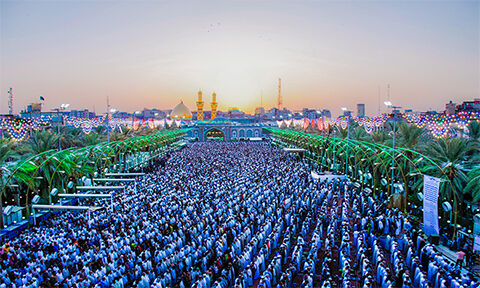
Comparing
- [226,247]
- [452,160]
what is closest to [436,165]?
[452,160]

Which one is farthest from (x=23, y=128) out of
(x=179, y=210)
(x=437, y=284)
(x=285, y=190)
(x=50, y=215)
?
(x=437, y=284)

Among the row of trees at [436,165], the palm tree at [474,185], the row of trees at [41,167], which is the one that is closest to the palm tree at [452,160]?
the row of trees at [436,165]

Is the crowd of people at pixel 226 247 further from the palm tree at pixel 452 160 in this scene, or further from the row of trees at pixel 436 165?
the palm tree at pixel 452 160

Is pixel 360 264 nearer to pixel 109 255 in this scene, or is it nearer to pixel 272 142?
pixel 109 255

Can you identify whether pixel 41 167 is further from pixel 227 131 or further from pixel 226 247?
pixel 227 131

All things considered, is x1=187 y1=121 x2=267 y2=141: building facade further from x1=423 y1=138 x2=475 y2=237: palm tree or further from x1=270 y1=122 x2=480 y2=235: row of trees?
x1=423 y1=138 x2=475 y2=237: palm tree

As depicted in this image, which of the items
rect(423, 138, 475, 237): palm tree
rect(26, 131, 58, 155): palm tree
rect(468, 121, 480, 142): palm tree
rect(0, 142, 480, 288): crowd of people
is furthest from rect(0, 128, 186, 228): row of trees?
rect(468, 121, 480, 142): palm tree
